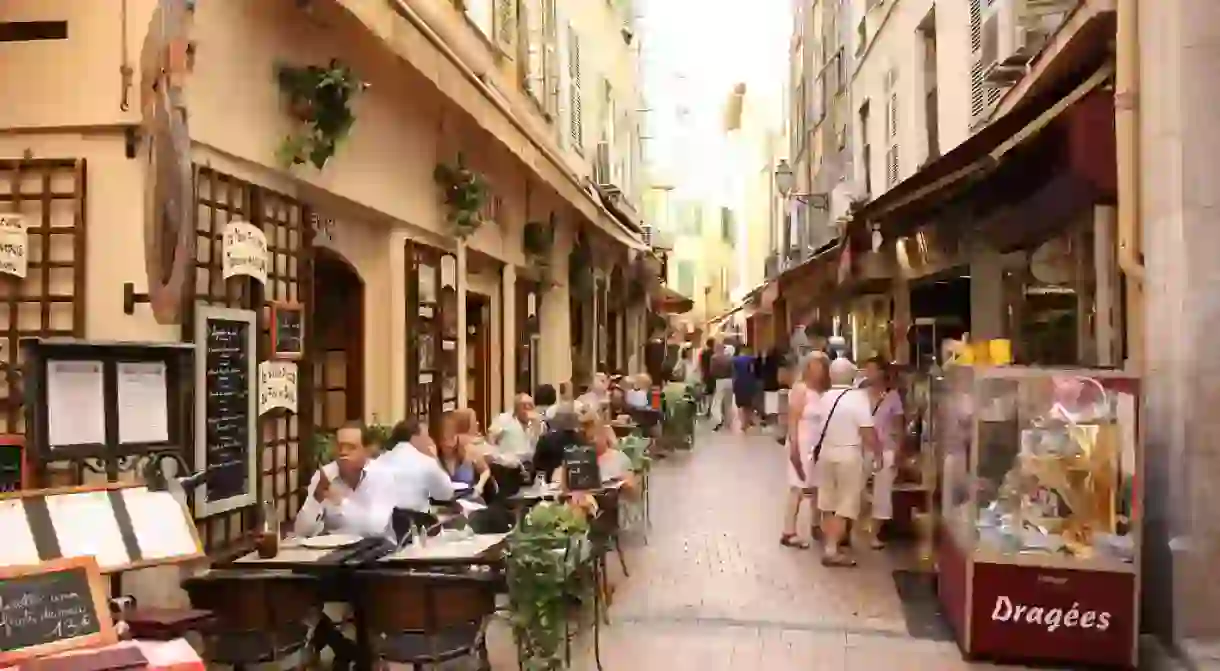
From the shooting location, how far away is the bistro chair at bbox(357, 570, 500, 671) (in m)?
5.55

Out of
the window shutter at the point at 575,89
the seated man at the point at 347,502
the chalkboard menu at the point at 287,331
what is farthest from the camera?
the window shutter at the point at 575,89

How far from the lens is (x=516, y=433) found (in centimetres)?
1132

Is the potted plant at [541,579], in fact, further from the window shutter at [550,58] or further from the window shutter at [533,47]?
the window shutter at [550,58]

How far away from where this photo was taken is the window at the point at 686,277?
5616 centimetres

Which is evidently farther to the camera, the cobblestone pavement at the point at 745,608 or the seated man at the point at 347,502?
the cobblestone pavement at the point at 745,608

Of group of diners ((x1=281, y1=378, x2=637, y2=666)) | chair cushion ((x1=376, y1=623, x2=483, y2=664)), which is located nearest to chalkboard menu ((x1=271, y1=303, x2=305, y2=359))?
group of diners ((x1=281, y1=378, x2=637, y2=666))

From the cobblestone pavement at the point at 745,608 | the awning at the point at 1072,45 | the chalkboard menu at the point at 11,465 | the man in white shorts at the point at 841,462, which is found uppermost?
the awning at the point at 1072,45

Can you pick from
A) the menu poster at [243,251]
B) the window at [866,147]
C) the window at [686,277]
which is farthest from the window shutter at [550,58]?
the window at [686,277]

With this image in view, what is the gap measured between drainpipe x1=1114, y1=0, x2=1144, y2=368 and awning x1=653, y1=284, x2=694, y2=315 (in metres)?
24.7

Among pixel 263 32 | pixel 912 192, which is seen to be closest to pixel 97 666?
pixel 263 32

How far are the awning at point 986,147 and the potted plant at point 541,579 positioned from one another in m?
4.22

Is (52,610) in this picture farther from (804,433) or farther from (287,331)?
(804,433)

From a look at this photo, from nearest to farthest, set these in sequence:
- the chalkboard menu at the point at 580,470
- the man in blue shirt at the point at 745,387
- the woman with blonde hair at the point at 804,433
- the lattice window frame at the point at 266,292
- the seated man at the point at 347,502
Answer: the lattice window frame at the point at 266,292 → the seated man at the point at 347,502 → the chalkboard menu at the point at 580,470 → the woman with blonde hair at the point at 804,433 → the man in blue shirt at the point at 745,387

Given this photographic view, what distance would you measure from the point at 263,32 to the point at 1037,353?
818 centimetres
